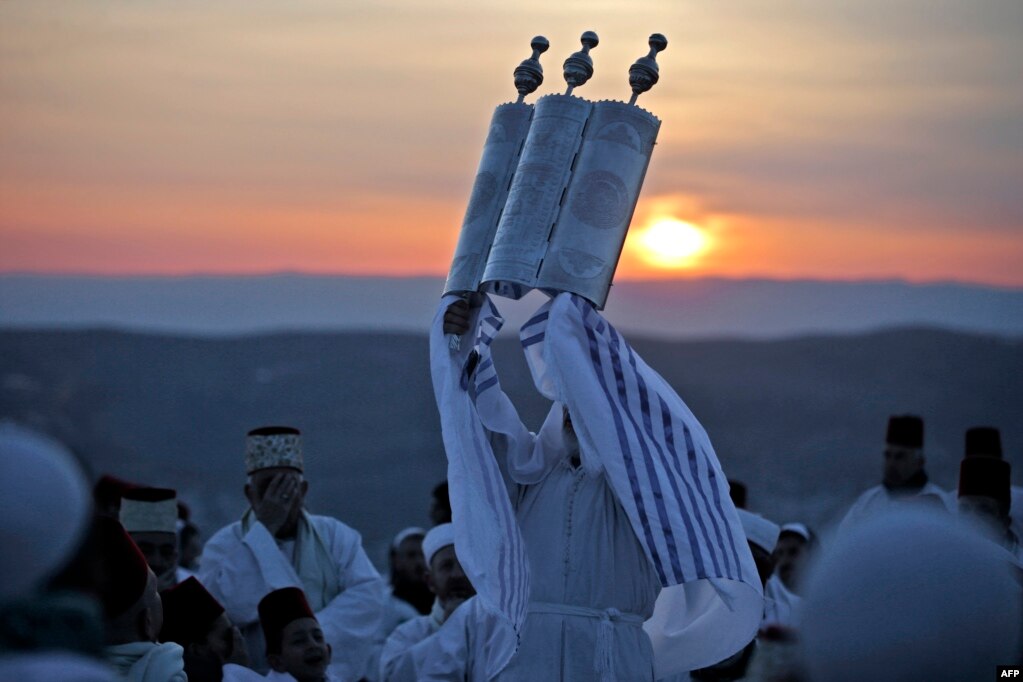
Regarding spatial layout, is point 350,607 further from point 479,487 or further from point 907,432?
point 907,432

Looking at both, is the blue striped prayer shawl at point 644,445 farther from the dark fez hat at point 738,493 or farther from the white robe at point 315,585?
the dark fez hat at point 738,493

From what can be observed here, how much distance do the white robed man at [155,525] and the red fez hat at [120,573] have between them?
3035 mm

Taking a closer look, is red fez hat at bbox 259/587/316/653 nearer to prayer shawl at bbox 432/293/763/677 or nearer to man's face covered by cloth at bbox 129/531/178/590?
man's face covered by cloth at bbox 129/531/178/590

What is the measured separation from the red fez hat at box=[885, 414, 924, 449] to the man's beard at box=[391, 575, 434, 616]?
9.94ft

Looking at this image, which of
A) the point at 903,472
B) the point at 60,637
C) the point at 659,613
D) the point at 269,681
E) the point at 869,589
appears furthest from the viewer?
the point at 903,472

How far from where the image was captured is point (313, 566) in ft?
27.7

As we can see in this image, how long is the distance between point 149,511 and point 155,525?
0.07 meters

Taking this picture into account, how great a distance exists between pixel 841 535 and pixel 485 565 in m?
3.47

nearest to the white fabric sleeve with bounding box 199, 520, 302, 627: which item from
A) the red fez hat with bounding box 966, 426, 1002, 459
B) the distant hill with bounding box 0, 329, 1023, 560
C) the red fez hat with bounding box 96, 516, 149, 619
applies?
the red fez hat with bounding box 96, 516, 149, 619

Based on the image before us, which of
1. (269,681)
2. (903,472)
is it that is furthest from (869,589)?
(903,472)

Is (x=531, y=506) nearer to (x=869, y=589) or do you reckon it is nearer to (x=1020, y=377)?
(x=869, y=589)

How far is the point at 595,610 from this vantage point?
20.1ft

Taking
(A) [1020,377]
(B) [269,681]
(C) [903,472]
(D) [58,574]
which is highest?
(A) [1020,377]

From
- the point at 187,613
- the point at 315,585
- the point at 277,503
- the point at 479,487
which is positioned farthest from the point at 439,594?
the point at 479,487
